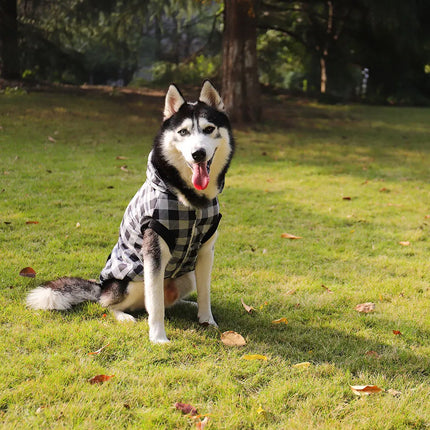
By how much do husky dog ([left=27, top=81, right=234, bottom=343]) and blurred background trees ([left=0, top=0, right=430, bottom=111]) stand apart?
992 centimetres

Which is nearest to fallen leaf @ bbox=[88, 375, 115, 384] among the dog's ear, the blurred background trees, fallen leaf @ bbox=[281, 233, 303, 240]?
the dog's ear

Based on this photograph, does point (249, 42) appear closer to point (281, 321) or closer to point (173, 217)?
point (281, 321)

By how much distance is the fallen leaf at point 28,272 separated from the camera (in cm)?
427

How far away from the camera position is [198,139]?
3.16 metres

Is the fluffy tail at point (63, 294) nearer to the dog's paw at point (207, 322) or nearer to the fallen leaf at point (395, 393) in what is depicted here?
the dog's paw at point (207, 322)

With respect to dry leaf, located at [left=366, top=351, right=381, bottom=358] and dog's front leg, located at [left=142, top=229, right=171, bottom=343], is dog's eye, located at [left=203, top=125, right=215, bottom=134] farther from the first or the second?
dry leaf, located at [left=366, top=351, right=381, bottom=358]

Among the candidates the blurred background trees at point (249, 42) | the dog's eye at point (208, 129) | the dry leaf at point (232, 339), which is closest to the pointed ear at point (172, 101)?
the dog's eye at point (208, 129)

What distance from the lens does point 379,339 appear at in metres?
3.48

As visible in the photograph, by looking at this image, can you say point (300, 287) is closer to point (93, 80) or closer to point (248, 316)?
point (248, 316)

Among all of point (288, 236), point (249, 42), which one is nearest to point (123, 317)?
point (288, 236)

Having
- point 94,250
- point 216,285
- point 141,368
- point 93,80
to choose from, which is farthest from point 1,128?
point 93,80

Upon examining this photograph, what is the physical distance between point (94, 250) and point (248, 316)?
1986mm

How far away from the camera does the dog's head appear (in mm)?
3172

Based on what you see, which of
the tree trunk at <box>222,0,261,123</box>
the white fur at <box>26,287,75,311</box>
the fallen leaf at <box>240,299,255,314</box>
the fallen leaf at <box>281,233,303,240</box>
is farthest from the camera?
the tree trunk at <box>222,0,261,123</box>
